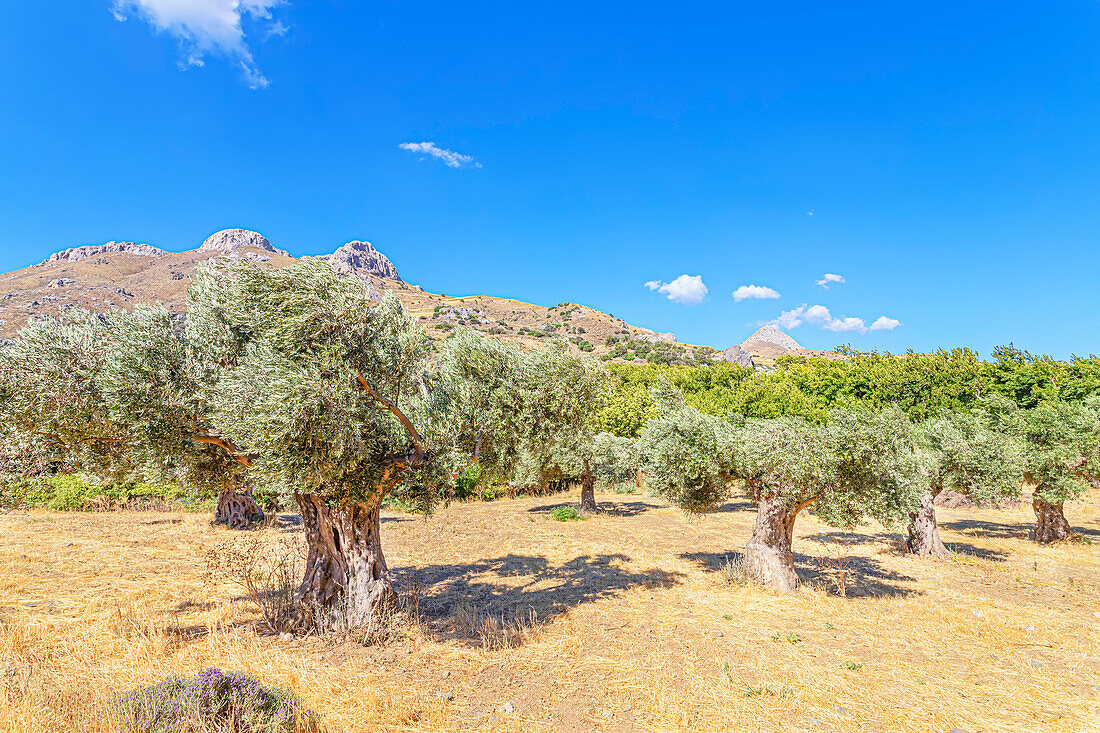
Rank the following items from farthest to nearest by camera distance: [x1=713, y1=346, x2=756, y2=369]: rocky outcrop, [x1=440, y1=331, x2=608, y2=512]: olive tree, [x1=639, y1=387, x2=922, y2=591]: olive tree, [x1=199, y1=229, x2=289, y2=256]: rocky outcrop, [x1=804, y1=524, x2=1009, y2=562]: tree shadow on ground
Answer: [x1=199, y1=229, x2=289, y2=256]: rocky outcrop
[x1=713, y1=346, x2=756, y2=369]: rocky outcrop
[x1=804, y1=524, x2=1009, y2=562]: tree shadow on ground
[x1=639, y1=387, x2=922, y2=591]: olive tree
[x1=440, y1=331, x2=608, y2=512]: olive tree

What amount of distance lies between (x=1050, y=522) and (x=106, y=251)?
650 feet

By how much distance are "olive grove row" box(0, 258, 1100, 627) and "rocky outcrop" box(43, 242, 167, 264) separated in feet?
542

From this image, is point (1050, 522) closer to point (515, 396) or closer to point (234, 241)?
point (515, 396)

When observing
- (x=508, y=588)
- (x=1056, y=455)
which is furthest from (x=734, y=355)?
(x=508, y=588)

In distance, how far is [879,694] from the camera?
800 centimetres

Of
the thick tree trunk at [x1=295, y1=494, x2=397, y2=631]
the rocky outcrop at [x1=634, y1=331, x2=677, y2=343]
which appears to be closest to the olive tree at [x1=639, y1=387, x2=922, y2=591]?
the thick tree trunk at [x1=295, y1=494, x2=397, y2=631]

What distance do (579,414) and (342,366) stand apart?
230 inches

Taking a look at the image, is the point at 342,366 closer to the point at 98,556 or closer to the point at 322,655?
the point at 322,655

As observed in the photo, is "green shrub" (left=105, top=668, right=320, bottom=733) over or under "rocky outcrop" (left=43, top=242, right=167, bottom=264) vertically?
under

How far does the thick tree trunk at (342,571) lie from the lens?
386 inches

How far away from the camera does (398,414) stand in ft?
28.5

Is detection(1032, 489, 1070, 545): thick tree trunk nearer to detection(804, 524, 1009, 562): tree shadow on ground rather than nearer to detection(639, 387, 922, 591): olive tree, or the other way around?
detection(804, 524, 1009, 562): tree shadow on ground

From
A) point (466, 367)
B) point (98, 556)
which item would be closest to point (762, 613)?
point (466, 367)

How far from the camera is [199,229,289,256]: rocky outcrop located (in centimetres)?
15812
